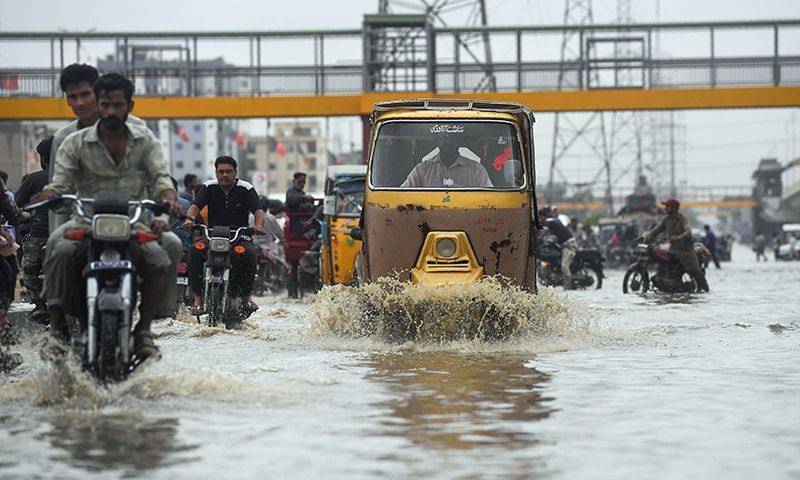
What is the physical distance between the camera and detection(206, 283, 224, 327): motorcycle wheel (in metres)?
14.2

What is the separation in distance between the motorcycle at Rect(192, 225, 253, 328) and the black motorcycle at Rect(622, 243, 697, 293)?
1146 cm

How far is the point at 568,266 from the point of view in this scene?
28.2 metres

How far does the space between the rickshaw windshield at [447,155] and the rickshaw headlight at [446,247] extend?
620mm

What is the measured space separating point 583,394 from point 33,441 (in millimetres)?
3296

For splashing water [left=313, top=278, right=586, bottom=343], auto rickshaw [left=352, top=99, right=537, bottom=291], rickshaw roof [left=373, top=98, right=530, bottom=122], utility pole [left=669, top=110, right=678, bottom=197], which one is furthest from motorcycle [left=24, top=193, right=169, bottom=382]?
utility pole [left=669, top=110, right=678, bottom=197]

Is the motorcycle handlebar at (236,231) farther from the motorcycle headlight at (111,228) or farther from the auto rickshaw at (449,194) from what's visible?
the motorcycle headlight at (111,228)

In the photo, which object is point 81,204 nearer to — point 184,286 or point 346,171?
point 184,286

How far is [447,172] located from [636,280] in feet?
40.6

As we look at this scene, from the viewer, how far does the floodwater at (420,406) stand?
20.1 feet

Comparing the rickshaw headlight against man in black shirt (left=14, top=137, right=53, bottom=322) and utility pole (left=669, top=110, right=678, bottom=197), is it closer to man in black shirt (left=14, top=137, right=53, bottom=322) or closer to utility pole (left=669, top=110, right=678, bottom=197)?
man in black shirt (left=14, top=137, right=53, bottom=322)

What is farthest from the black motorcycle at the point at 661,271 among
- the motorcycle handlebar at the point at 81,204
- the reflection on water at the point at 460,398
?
the motorcycle handlebar at the point at 81,204

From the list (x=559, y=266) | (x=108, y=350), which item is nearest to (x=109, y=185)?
(x=108, y=350)

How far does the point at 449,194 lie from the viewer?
1340cm

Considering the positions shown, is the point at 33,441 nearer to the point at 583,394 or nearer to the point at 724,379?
the point at 583,394
